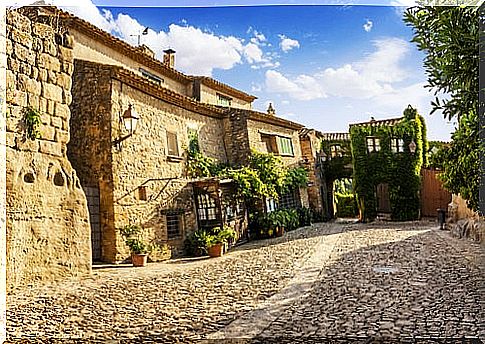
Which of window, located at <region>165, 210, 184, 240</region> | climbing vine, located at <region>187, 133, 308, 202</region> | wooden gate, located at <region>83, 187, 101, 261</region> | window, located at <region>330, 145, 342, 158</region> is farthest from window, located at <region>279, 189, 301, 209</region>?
wooden gate, located at <region>83, 187, 101, 261</region>

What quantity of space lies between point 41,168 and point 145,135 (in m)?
1.88

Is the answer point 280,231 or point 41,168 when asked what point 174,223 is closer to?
point 280,231

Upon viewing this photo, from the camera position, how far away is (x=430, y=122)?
4016 millimetres

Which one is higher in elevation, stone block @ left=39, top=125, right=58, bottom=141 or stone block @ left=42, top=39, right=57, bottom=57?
stone block @ left=42, top=39, right=57, bottom=57

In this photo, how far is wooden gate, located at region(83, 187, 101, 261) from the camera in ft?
17.3

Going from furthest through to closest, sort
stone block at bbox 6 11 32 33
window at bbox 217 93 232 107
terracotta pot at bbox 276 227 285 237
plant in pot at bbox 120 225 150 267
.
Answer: terracotta pot at bbox 276 227 285 237 < plant in pot at bbox 120 225 150 267 < window at bbox 217 93 232 107 < stone block at bbox 6 11 32 33

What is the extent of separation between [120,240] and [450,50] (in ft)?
13.5

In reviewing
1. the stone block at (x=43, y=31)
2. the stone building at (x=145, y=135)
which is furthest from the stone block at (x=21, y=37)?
the stone building at (x=145, y=135)

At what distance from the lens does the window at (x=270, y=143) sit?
5.78m

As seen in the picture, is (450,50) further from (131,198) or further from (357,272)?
(131,198)

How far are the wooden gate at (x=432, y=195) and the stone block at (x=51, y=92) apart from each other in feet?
14.7

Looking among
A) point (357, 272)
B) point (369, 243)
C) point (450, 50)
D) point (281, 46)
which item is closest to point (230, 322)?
point (357, 272)

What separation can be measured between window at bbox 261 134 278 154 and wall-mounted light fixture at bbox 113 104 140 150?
1.64m

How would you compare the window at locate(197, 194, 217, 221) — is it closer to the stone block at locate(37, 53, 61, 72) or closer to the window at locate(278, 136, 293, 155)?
the window at locate(278, 136, 293, 155)
